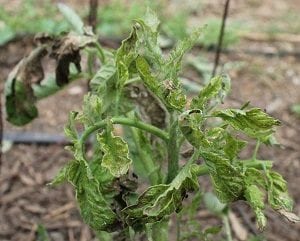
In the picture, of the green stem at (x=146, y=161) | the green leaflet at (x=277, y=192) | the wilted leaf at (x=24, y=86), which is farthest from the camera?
the wilted leaf at (x=24, y=86)

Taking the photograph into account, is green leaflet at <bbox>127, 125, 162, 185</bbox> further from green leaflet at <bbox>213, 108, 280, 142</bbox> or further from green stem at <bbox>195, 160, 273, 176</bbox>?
green leaflet at <bbox>213, 108, 280, 142</bbox>

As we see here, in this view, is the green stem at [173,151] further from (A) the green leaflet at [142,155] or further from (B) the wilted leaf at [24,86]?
(B) the wilted leaf at [24,86]

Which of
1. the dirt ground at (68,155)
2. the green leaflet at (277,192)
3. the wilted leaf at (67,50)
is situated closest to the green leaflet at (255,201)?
the green leaflet at (277,192)

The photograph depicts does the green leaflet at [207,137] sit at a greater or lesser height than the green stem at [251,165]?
greater

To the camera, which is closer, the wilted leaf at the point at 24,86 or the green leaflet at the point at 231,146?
the green leaflet at the point at 231,146

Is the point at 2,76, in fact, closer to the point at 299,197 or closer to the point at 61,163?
the point at 61,163

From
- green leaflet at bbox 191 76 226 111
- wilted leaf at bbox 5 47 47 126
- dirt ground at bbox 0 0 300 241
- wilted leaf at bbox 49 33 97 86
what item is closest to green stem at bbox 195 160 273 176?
Result: green leaflet at bbox 191 76 226 111

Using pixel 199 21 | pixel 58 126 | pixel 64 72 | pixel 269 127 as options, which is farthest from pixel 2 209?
pixel 199 21
